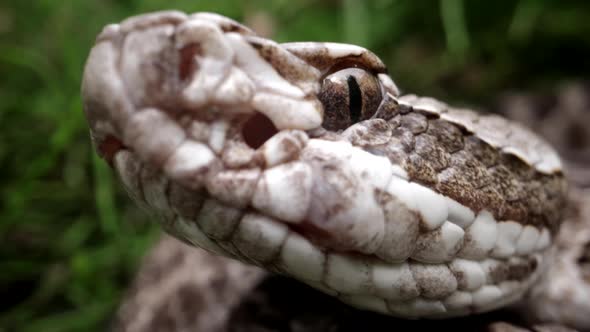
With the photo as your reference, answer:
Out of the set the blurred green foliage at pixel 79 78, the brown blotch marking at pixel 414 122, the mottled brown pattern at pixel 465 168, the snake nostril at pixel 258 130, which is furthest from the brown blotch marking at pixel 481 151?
the blurred green foliage at pixel 79 78

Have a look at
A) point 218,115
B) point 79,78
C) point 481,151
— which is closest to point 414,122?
point 481,151

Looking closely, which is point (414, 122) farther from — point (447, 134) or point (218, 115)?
point (218, 115)

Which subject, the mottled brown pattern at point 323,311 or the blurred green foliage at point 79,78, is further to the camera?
the blurred green foliage at point 79,78

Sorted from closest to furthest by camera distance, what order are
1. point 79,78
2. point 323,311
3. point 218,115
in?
point 218,115 → point 323,311 → point 79,78

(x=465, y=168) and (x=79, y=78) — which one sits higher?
(x=465, y=168)

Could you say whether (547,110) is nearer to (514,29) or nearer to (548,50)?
(548,50)

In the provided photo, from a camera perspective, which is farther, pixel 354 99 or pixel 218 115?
pixel 354 99

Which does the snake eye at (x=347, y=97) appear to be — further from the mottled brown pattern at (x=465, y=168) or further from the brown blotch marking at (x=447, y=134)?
the brown blotch marking at (x=447, y=134)

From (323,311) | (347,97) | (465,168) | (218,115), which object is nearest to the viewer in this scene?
(218,115)

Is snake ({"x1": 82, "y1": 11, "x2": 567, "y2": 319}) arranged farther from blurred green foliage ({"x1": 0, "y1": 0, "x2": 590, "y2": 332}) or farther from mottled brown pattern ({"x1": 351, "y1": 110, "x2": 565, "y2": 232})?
blurred green foliage ({"x1": 0, "y1": 0, "x2": 590, "y2": 332})
